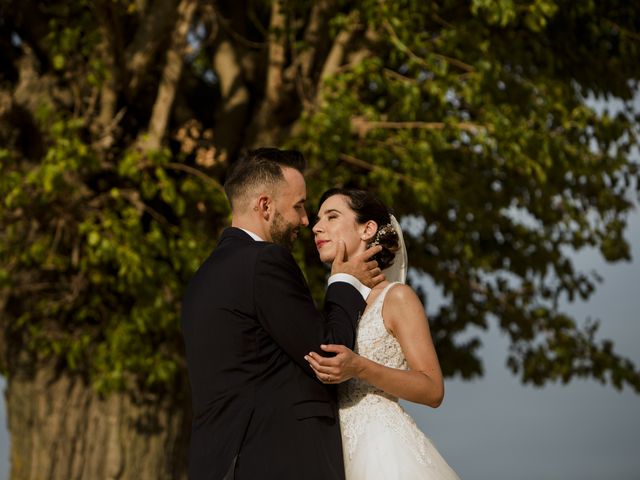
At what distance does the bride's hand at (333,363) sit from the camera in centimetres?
395

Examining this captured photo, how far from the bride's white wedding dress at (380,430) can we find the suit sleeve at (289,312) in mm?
478

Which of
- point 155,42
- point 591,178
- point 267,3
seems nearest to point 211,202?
point 155,42

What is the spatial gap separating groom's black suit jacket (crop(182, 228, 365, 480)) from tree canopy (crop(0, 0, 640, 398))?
5282 millimetres

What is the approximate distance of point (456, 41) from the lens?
10953 millimetres

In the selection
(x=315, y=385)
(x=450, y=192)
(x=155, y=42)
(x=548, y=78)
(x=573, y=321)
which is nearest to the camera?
(x=315, y=385)

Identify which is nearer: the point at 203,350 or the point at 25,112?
the point at 203,350

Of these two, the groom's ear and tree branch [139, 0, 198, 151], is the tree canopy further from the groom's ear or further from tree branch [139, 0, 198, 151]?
the groom's ear

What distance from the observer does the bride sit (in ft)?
Answer: 14.5

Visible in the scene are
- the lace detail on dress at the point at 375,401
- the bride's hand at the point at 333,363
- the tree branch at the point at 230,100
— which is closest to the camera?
the bride's hand at the point at 333,363

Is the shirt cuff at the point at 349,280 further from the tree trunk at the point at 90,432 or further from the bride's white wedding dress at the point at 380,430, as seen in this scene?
the tree trunk at the point at 90,432

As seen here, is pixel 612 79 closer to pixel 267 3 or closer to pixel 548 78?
pixel 548 78

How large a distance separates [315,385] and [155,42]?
282 inches

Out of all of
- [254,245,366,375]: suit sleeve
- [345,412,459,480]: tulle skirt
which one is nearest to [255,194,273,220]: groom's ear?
[254,245,366,375]: suit sleeve

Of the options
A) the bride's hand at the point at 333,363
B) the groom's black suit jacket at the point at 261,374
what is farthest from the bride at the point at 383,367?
the groom's black suit jacket at the point at 261,374
